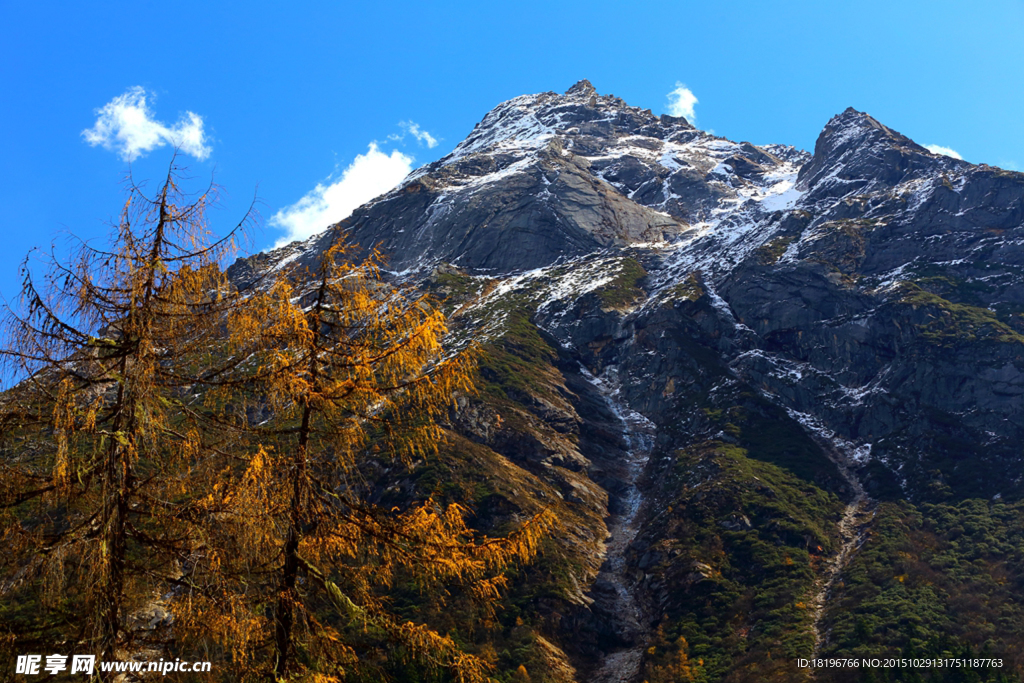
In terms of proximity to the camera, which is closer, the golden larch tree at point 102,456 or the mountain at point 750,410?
the golden larch tree at point 102,456

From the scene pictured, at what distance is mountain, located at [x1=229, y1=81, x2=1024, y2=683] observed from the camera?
66312 mm

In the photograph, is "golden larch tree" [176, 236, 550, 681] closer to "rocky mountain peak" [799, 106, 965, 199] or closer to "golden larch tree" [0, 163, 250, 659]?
"golden larch tree" [0, 163, 250, 659]

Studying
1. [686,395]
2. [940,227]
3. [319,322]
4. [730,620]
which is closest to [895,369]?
[686,395]

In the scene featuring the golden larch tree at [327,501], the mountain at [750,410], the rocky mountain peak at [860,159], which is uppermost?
the rocky mountain peak at [860,159]

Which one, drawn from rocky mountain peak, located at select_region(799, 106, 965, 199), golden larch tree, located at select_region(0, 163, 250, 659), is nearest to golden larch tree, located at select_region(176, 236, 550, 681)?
golden larch tree, located at select_region(0, 163, 250, 659)

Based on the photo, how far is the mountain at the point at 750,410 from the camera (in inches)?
2611

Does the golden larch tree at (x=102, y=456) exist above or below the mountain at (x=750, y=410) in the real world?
below

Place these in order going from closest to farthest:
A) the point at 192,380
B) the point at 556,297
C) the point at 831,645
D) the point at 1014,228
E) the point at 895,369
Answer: the point at 192,380 → the point at 831,645 → the point at 895,369 → the point at 1014,228 → the point at 556,297

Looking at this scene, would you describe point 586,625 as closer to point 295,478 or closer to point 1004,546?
point 1004,546

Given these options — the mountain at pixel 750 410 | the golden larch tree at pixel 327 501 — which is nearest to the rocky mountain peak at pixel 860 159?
the mountain at pixel 750 410

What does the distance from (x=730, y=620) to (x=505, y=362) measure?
197 feet

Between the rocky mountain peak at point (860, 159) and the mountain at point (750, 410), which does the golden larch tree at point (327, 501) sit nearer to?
the mountain at point (750, 410)

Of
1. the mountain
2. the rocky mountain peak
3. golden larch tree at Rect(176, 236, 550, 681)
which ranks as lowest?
golden larch tree at Rect(176, 236, 550, 681)

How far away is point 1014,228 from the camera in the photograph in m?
124
